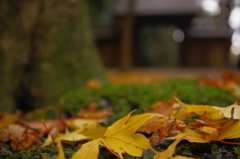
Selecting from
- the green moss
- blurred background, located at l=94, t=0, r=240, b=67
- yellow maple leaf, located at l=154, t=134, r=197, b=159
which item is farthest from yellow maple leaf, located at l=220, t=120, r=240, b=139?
blurred background, located at l=94, t=0, r=240, b=67

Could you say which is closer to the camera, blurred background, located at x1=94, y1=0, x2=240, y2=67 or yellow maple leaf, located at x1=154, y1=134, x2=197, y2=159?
yellow maple leaf, located at x1=154, y1=134, x2=197, y2=159

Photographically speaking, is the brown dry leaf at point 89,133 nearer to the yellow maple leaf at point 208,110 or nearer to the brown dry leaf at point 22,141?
the brown dry leaf at point 22,141

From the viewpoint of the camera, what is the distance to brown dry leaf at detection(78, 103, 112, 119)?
129 centimetres

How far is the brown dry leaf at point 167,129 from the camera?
736 millimetres

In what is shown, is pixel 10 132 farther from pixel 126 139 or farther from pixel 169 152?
pixel 169 152

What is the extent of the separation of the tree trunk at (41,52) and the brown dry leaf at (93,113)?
2.24 ft

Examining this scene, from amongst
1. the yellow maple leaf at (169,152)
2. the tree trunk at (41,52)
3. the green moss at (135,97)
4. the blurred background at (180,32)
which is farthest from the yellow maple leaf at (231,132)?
the blurred background at (180,32)

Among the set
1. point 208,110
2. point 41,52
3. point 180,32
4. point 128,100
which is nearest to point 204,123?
point 208,110

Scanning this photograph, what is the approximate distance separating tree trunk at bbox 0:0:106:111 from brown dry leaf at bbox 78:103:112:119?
684mm

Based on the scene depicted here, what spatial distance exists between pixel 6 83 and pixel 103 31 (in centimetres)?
654

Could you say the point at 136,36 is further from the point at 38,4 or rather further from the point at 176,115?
the point at 176,115

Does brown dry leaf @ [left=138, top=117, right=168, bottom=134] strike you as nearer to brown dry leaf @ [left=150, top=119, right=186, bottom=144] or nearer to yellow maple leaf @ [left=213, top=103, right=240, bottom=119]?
brown dry leaf @ [left=150, top=119, right=186, bottom=144]

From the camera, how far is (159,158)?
26.1 inches

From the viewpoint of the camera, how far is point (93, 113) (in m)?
1.37
